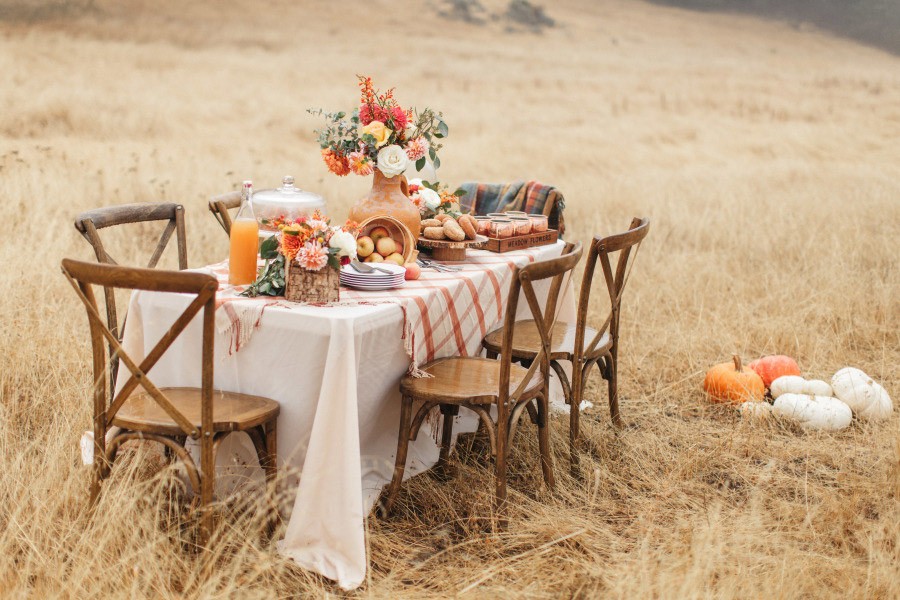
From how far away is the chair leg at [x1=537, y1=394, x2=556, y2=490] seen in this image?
3.41 metres

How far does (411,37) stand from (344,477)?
61.4 feet

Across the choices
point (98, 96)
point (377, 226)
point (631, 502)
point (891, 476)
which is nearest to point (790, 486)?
point (891, 476)

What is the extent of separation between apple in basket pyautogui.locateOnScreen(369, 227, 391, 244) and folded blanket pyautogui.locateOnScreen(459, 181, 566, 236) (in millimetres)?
1523

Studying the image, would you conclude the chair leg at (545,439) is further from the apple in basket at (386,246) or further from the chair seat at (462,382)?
the apple in basket at (386,246)

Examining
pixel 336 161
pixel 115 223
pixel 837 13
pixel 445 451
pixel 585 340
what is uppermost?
pixel 837 13

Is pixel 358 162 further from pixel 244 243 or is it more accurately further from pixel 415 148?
pixel 244 243

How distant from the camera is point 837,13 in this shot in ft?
69.1

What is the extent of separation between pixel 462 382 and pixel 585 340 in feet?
3.51

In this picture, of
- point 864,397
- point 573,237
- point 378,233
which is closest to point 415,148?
point 378,233

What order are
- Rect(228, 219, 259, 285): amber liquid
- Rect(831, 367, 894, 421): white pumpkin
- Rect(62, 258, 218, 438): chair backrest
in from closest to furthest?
Rect(62, 258, 218, 438): chair backrest
Rect(228, 219, 259, 285): amber liquid
Rect(831, 367, 894, 421): white pumpkin

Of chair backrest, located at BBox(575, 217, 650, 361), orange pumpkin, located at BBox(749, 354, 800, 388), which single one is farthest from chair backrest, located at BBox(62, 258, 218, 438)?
orange pumpkin, located at BBox(749, 354, 800, 388)

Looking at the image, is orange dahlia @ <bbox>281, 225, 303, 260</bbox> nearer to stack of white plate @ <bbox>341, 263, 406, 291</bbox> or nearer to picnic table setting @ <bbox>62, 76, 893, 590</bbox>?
picnic table setting @ <bbox>62, 76, 893, 590</bbox>

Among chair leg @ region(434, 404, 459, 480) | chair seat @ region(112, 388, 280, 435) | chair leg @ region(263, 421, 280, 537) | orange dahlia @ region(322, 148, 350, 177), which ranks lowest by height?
chair leg @ region(434, 404, 459, 480)

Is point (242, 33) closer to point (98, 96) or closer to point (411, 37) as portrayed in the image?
point (411, 37)
